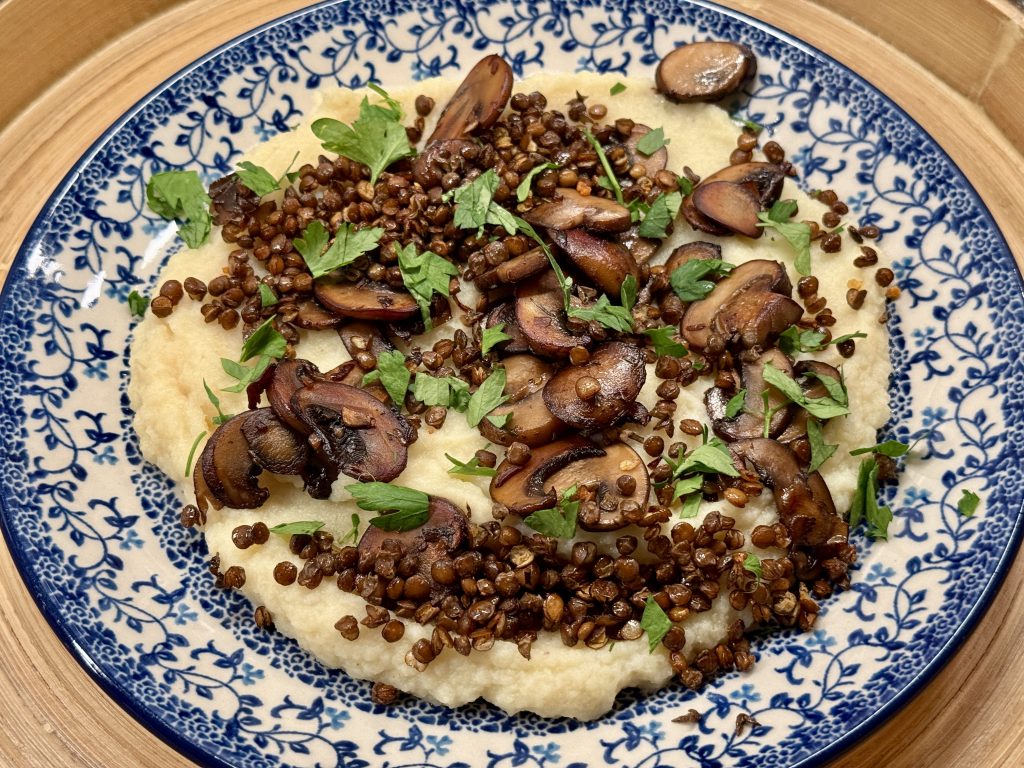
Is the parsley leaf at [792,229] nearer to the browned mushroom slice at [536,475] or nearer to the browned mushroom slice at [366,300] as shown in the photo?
the browned mushroom slice at [536,475]

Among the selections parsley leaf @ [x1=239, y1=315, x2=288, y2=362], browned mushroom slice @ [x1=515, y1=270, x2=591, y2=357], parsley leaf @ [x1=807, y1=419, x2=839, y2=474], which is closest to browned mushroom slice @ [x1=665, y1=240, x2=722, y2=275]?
browned mushroom slice @ [x1=515, y1=270, x2=591, y2=357]

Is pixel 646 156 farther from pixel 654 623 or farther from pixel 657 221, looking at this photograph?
pixel 654 623

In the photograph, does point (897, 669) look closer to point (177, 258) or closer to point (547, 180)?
point (547, 180)

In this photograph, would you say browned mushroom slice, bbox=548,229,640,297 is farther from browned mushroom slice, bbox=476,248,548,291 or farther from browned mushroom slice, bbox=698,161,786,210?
browned mushroom slice, bbox=698,161,786,210

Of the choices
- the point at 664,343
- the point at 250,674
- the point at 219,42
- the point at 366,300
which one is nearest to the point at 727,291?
the point at 664,343

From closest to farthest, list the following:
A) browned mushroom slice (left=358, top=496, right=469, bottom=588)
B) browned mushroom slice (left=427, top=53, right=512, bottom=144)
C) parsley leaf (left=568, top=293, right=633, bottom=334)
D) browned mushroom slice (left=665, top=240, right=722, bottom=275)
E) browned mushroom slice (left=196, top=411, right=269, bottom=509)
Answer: browned mushroom slice (left=358, top=496, right=469, bottom=588), browned mushroom slice (left=196, top=411, right=269, bottom=509), parsley leaf (left=568, top=293, right=633, bottom=334), browned mushroom slice (left=665, top=240, right=722, bottom=275), browned mushroom slice (left=427, top=53, right=512, bottom=144)

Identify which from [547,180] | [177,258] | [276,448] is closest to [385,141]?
[547,180]
